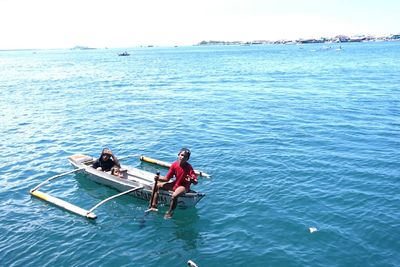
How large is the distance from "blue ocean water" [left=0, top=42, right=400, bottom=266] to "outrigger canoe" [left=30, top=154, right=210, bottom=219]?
1.41 ft

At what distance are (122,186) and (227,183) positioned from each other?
6.22 m

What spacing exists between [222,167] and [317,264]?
1201 cm

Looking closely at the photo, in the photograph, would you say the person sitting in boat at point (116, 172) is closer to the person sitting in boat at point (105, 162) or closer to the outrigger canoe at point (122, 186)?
the outrigger canoe at point (122, 186)

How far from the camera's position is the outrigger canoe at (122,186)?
68.0 ft

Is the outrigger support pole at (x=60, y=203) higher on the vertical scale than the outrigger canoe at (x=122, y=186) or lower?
lower

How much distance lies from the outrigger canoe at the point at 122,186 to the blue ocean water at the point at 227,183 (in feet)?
1.41

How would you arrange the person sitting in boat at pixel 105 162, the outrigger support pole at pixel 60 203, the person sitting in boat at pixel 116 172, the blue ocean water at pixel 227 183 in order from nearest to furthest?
the blue ocean water at pixel 227 183 → the outrigger support pole at pixel 60 203 → the person sitting in boat at pixel 116 172 → the person sitting in boat at pixel 105 162

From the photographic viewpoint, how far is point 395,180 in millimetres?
23609

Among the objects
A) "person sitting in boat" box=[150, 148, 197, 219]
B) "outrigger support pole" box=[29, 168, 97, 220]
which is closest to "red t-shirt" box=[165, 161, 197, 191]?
"person sitting in boat" box=[150, 148, 197, 219]

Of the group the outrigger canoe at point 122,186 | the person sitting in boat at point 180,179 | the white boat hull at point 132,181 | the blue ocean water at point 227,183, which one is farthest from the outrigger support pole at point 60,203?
the person sitting in boat at point 180,179

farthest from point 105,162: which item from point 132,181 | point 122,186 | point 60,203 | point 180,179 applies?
point 180,179

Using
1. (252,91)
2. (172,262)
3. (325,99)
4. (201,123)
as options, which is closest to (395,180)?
(172,262)

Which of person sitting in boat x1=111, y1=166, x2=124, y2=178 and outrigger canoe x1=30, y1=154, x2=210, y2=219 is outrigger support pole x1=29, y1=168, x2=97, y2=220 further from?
person sitting in boat x1=111, y1=166, x2=124, y2=178

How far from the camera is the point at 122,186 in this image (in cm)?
2333
